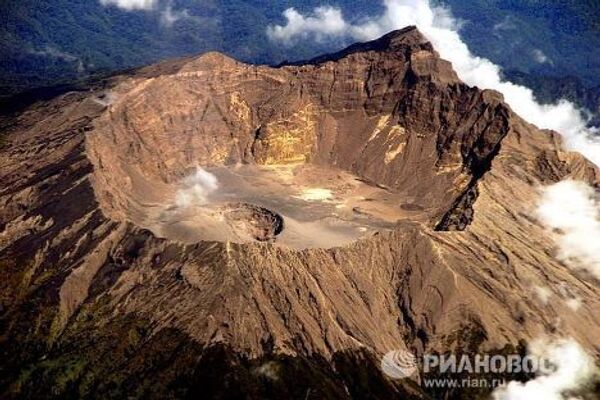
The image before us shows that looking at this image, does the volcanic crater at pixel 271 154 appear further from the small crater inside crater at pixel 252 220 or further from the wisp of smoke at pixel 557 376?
the wisp of smoke at pixel 557 376

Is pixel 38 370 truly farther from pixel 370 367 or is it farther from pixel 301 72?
pixel 301 72

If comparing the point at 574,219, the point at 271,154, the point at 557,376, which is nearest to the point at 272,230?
the point at 271,154

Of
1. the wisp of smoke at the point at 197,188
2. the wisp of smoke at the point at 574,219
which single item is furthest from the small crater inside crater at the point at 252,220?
the wisp of smoke at the point at 574,219

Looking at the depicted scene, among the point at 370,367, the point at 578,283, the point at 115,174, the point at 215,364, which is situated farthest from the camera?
the point at 115,174

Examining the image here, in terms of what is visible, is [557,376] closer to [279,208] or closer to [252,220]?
[279,208]

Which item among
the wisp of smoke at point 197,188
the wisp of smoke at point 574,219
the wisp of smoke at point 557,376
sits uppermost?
the wisp of smoke at point 574,219

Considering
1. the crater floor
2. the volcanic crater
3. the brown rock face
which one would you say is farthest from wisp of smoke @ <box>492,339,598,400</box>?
the volcanic crater

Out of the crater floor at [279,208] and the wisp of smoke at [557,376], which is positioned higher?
the crater floor at [279,208]

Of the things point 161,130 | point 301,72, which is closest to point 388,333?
point 161,130
